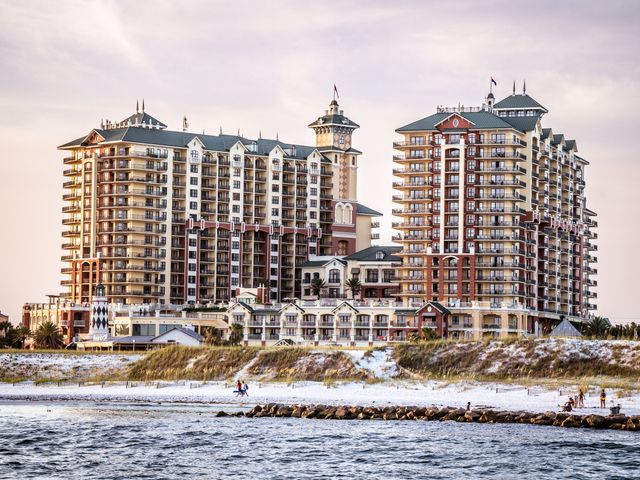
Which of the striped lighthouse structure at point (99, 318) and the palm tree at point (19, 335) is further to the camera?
the palm tree at point (19, 335)

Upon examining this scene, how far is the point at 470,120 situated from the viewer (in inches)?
7219

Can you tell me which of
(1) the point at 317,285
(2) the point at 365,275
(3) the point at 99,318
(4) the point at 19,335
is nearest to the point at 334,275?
(1) the point at 317,285

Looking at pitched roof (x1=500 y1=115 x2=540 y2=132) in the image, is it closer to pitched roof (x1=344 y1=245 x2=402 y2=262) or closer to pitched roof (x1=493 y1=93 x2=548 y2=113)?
pitched roof (x1=493 y1=93 x2=548 y2=113)

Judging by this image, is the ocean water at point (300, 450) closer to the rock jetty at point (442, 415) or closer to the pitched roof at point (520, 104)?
the rock jetty at point (442, 415)

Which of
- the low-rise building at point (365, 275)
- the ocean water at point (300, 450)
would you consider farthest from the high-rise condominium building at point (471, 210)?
the ocean water at point (300, 450)

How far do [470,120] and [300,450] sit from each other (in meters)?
115

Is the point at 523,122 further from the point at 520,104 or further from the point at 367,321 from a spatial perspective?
the point at 367,321

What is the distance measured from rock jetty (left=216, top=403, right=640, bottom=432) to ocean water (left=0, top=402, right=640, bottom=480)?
67.4 inches

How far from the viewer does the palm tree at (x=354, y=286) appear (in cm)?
19012

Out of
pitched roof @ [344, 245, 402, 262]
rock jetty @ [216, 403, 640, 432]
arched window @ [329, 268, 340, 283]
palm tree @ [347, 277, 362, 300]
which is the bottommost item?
rock jetty @ [216, 403, 640, 432]

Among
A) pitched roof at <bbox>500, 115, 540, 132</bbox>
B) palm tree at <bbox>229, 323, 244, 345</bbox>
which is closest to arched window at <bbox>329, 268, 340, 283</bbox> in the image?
palm tree at <bbox>229, 323, 244, 345</bbox>

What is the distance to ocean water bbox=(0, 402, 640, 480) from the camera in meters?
65.9

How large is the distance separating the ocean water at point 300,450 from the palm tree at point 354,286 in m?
99.9

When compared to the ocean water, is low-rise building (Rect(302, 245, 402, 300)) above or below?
above
